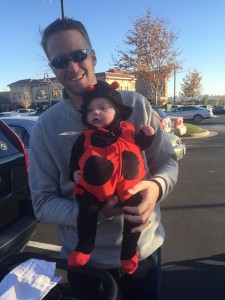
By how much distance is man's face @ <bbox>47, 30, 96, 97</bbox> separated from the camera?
1.70m

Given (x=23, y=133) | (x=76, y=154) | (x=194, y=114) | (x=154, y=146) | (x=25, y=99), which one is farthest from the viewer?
(x=25, y=99)

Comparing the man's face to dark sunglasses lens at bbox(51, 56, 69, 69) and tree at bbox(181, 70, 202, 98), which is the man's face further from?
tree at bbox(181, 70, 202, 98)

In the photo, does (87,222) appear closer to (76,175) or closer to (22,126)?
(76,175)

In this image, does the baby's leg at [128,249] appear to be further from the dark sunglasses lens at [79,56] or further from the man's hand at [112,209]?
the dark sunglasses lens at [79,56]

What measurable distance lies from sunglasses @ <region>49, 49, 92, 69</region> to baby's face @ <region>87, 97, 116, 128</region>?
0.28 meters

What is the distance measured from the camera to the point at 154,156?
1.84 meters

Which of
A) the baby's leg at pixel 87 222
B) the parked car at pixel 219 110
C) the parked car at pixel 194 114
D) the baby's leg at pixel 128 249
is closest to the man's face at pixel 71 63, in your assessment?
the baby's leg at pixel 87 222

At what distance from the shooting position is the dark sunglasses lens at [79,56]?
5.60 feet

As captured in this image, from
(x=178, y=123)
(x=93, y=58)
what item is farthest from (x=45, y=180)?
(x=178, y=123)

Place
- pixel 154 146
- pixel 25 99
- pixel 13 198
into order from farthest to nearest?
pixel 25 99 → pixel 13 198 → pixel 154 146

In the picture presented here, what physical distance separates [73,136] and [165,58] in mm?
22115

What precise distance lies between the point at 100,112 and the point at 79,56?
14.6 inches

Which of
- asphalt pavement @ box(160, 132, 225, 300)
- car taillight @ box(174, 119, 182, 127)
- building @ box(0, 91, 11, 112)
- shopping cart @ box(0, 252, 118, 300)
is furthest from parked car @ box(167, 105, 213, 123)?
building @ box(0, 91, 11, 112)

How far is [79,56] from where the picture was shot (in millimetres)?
1729
